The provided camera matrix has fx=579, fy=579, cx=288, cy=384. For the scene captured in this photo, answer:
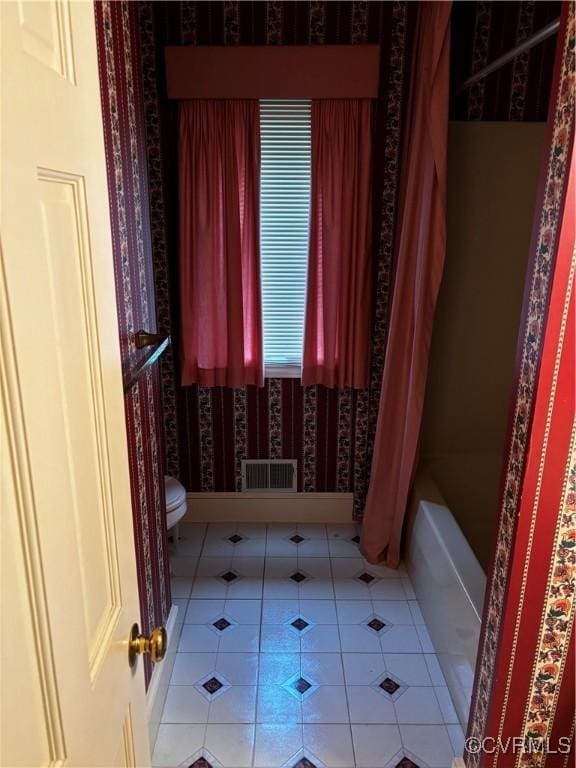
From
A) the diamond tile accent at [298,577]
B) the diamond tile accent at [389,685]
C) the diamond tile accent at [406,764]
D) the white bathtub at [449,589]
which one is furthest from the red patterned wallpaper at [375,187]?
the diamond tile accent at [406,764]

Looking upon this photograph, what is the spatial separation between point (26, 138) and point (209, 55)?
2.35m

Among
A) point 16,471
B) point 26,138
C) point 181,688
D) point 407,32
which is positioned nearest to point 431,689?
point 181,688

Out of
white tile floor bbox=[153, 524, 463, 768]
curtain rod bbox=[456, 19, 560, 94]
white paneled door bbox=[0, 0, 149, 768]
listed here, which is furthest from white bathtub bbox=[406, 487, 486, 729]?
curtain rod bbox=[456, 19, 560, 94]

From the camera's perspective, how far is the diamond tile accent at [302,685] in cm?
210

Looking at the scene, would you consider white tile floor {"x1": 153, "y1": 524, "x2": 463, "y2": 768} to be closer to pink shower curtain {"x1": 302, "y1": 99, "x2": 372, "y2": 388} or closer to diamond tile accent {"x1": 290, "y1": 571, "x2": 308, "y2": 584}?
diamond tile accent {"x1": 290, "y1": 571, "x2": 308, "y2": 584}

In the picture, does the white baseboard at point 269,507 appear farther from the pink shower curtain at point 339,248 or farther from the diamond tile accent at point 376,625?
the diamond tile accent at point 376,625

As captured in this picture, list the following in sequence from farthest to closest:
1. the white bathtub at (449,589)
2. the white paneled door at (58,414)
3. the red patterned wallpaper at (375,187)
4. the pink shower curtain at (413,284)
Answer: the red patterned wallpaper at (375,187)
the pink shower curtain at (413,284)
the white bathtub at (449,589)
the white paneled door at (58,414)

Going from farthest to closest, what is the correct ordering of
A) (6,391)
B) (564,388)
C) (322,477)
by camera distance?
(322,477)
(564,388)
(6,391)

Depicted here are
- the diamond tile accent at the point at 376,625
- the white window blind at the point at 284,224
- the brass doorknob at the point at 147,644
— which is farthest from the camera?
the white window blind at the point at 284,224

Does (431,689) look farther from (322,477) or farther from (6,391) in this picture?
(6,391)

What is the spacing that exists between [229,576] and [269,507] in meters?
0.55

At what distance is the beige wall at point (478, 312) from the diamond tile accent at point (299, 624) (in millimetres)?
887

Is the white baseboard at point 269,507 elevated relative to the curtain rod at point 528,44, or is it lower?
lower

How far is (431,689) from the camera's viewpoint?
211 centimetres
